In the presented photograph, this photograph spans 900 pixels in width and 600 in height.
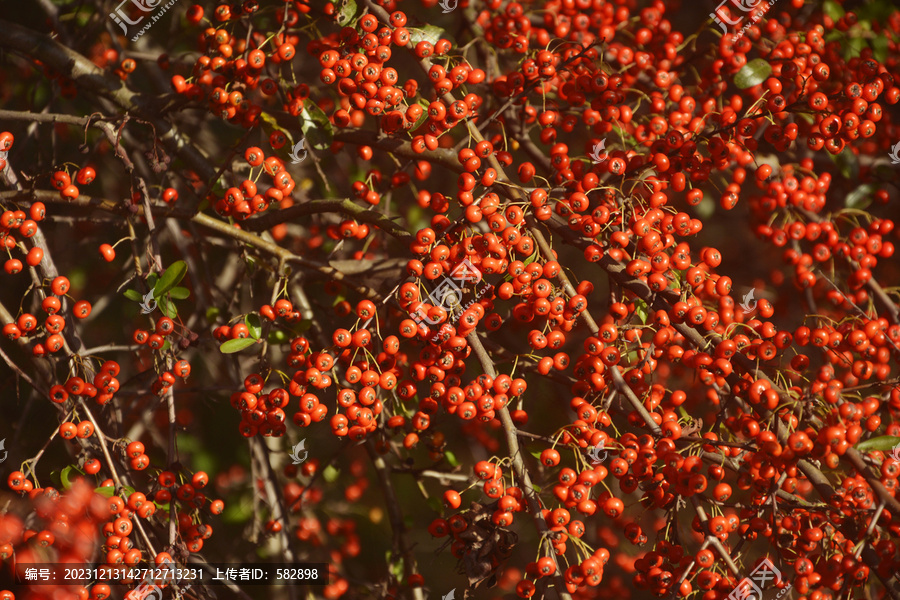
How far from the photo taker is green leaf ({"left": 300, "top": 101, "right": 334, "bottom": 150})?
296 centimetres

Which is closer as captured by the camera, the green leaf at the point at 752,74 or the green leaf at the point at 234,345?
the green leaf at the point at 234,345

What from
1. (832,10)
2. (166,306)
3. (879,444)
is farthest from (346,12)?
(832,10)

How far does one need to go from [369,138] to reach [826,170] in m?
3.20

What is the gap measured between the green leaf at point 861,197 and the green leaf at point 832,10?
1032mm

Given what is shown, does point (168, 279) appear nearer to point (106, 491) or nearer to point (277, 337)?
point (277, 337)

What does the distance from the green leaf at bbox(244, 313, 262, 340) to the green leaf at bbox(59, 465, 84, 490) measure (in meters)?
0.99

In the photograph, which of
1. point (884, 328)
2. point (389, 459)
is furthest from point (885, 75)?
point (389, 459)

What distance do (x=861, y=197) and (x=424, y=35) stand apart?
115 inches

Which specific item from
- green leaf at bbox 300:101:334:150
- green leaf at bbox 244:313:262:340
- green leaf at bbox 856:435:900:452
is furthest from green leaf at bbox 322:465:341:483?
green leaf at bbox 856:435:900:452

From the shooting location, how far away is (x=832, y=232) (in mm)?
3332

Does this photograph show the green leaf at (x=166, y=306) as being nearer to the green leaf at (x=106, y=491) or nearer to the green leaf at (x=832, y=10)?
the green leaf at (x=106, y=491)

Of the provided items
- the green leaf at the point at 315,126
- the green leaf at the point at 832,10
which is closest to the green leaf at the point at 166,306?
the green leaf at the point at 315,126

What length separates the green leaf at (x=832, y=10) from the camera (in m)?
3.66

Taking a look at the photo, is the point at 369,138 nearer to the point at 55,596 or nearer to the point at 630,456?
the point at 630,456
